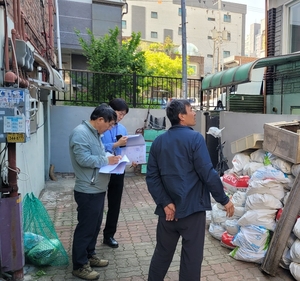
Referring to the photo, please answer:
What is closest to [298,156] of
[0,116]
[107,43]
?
[0,116]

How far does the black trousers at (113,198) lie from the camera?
347 centimetres

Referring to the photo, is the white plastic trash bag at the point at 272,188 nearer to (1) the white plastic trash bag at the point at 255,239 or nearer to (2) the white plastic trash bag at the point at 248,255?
(1) the white plastic trash bag at the point at 255,239

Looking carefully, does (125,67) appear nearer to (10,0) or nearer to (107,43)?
(107,43)

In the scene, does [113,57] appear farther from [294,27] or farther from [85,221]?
[85,221]

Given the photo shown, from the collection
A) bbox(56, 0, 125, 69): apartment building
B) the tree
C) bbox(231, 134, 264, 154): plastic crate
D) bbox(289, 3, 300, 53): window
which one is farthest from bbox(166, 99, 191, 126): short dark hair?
bbox(56, 0, 125, 69): apartment building

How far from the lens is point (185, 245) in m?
2.34

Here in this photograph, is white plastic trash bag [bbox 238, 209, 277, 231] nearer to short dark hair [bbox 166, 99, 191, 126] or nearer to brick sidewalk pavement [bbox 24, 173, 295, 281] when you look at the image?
brick sidewalk pavement [bbox 24, 173, 295, 281]

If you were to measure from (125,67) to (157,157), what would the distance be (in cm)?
753

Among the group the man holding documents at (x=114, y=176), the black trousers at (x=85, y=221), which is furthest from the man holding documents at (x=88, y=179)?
the man holding documents at (x=114, y=176)

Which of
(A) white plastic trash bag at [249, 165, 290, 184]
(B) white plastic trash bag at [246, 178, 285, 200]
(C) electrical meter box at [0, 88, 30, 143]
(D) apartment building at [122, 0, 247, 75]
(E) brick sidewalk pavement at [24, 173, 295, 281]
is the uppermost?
(D) apartment building at [122, 0, 247, 75]

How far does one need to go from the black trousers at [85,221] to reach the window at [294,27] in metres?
7.07

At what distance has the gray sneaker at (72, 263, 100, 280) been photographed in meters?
2.83

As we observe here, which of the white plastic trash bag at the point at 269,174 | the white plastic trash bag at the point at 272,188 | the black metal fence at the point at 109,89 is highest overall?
the black metal fence at the point at 109,89

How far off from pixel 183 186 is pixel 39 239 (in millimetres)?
1819
